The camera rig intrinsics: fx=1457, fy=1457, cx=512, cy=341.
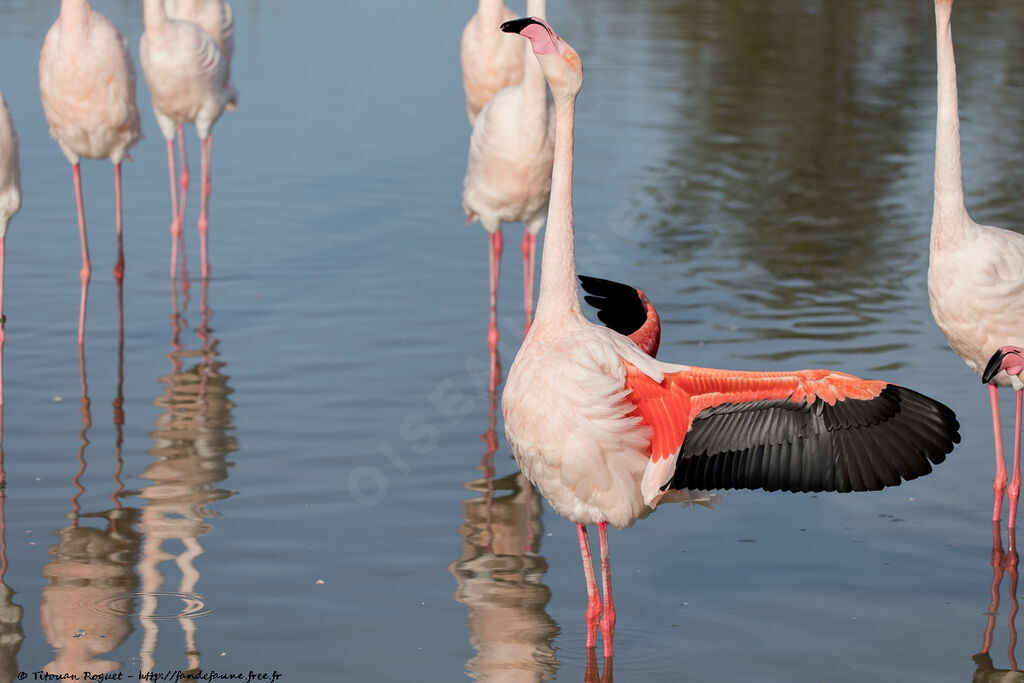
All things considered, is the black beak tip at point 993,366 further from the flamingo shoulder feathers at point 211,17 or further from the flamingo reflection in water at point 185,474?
the flamingo shoulder feathers at point 211,17

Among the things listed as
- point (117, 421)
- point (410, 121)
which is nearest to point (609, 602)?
point (117, 421)

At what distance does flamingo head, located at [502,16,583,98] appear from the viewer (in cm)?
460

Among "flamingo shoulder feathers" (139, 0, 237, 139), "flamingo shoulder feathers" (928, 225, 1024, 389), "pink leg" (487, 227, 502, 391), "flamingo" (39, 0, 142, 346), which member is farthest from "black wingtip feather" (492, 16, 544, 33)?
"flamingo shoulder feathers" (139, 0, 237, 139)

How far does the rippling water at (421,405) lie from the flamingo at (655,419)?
78cm

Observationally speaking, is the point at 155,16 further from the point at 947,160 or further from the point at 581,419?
the point at 581,419

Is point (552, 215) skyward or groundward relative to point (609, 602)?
skyward

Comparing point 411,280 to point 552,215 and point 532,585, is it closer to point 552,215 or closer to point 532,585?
point 532,585

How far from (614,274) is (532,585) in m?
4.59

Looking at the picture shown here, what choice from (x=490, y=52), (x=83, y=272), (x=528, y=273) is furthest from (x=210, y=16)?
(x=528, y=273)

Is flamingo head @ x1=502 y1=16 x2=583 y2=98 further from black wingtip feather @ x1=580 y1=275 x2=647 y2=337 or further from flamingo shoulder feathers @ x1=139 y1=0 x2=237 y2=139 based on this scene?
flamingo shoulder feathers @ x1=139 y1=0 x2=237 y2=139

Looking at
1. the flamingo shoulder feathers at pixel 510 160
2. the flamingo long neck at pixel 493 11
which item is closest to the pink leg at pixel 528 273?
the flamingo shoulder feathers at pixel 510 160

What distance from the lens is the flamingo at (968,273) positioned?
580 cm

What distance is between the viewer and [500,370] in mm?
8258

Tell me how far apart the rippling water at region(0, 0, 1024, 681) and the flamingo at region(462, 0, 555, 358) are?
2.56 feet
